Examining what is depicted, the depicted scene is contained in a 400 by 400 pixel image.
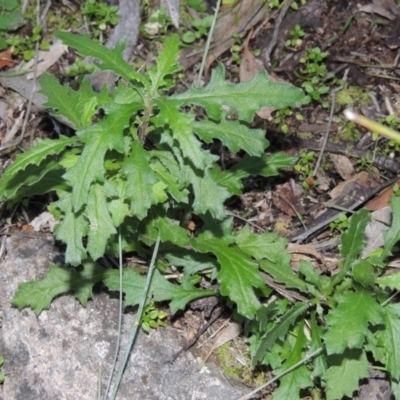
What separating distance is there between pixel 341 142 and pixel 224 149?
66 cm

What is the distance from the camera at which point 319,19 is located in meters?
4.03

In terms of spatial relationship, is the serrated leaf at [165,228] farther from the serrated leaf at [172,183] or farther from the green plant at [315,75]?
the green plant at [315,75]

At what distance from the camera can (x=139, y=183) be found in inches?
104

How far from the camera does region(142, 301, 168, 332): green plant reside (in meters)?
3.39

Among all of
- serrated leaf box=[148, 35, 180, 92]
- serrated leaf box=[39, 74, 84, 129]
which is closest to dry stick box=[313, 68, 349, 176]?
serrated leaf box=[148, 35, 180, 92]

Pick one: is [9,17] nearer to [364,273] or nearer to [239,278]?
[239,278]

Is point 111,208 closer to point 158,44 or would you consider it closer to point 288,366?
point 288,366

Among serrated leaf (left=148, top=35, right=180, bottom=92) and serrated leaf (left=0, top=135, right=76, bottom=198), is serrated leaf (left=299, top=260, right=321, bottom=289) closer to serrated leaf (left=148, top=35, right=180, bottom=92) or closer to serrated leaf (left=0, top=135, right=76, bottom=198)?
serrated leaf (left=148, top=35, right=180, bottom=92)

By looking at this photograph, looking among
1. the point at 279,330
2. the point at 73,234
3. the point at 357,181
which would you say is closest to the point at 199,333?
the point at 279,330

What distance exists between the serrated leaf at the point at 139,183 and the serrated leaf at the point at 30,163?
309 mm

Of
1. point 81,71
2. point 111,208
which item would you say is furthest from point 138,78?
point 81,71

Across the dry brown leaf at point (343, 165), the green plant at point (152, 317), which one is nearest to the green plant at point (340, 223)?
the dry brown leaf at point (343, 165)

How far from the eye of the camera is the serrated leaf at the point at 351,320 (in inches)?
112

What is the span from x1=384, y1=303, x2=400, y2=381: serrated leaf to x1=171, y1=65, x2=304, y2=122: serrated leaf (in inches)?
44.2
